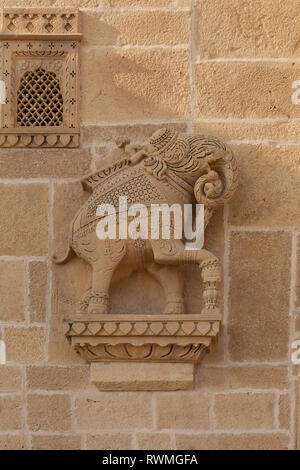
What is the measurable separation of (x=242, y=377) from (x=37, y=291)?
3.36 feet

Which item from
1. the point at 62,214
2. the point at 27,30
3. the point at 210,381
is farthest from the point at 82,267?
the point at 27,30

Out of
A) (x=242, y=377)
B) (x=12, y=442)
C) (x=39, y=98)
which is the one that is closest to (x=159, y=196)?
(x=39, y=98)

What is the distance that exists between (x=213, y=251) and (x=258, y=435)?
0.87 m

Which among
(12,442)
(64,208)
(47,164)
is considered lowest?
(12,442)

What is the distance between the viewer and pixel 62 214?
6.22 meters

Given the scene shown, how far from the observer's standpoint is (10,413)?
603cm

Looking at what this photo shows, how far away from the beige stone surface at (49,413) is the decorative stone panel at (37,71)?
121 cm

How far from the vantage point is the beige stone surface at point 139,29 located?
6.37 metres

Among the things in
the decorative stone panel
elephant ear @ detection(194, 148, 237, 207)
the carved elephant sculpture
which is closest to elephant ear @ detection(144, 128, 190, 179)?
the carved elephant sculpture

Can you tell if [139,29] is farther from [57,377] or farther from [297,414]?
[297,414]

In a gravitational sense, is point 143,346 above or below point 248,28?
below

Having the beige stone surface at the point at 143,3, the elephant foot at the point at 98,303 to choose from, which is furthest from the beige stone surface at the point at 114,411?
the beige stone surface at the point at 143,3
